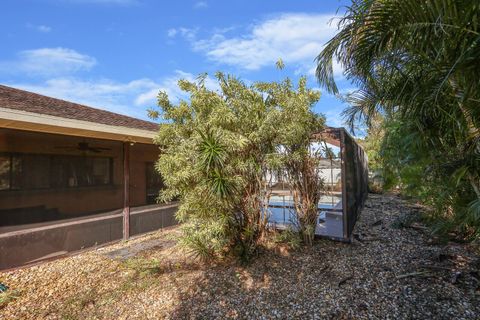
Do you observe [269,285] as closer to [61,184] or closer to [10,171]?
[61,184]

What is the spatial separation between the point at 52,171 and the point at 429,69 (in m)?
6.51

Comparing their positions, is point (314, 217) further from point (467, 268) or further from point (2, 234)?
point (2, 234)

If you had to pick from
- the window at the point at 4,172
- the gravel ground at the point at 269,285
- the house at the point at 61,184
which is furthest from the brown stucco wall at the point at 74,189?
the gravel ground at the point at 269,285

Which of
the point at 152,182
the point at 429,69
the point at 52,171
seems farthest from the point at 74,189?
the point at 429,69

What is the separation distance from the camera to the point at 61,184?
17.7ft

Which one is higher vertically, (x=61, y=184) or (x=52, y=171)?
(x=52, y=171)

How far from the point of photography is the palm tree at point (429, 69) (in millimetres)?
2361

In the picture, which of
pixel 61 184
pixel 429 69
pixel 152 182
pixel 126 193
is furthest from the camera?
pixel 152 182

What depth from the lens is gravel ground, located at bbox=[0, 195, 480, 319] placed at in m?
3.19

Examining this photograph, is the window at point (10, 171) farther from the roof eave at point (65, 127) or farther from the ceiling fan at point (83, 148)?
the ceiling fan at point (83, 148)

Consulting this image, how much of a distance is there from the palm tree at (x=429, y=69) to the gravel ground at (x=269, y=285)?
38.9 inches

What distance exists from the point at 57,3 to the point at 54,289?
22.1ft

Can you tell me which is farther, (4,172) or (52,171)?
(52,171)

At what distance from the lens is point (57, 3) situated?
6.53m
